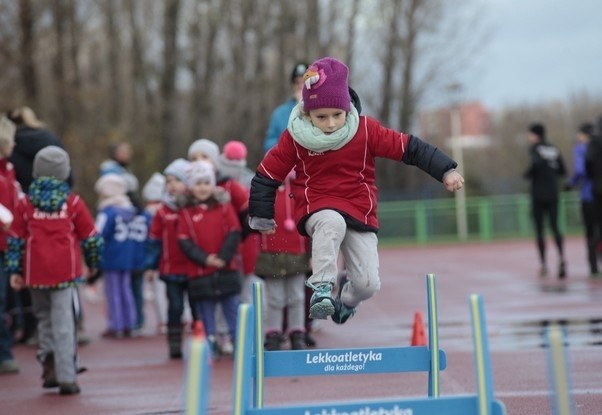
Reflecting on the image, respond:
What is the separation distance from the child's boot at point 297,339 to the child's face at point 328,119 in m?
3.64

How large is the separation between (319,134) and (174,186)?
449 centimetres

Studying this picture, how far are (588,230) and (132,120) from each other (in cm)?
2807

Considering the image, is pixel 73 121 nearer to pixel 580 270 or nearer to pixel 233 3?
pixel 233 3

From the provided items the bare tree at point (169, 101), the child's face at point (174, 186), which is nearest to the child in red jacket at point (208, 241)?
the child's face at point (174, 186)

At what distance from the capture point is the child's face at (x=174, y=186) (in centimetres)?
1031

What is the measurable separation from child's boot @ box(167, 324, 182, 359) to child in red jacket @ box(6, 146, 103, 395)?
2.04m

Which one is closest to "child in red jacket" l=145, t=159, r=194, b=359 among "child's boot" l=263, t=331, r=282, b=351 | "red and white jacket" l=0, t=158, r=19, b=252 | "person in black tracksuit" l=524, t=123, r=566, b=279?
"child's boot" l=263, t=331, r=282, b=351

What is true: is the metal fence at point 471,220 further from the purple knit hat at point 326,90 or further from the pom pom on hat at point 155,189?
the purple knit hat at point 326,90

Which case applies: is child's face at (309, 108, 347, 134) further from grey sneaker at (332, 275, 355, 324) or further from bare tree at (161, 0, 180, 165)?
bare tree at (161, 0, 180, 165)

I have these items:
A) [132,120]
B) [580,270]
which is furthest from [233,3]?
[580,270]

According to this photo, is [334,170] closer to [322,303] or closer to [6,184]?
[322,303]

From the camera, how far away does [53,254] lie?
820cm

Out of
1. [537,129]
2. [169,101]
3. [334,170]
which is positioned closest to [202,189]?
[334,170]

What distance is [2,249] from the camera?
10.1 meters
